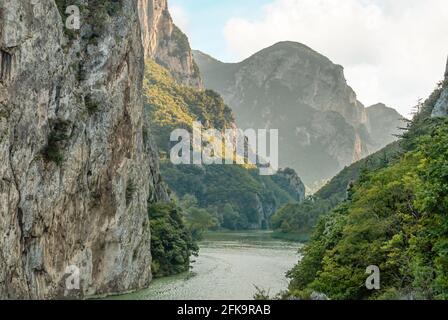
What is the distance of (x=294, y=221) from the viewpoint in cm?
14225

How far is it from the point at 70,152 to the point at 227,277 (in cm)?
2575

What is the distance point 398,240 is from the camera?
25781 mm

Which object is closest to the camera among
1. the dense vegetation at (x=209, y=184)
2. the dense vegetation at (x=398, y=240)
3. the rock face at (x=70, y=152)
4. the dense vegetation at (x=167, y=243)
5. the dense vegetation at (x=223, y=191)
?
the dense vegetation at (x=398, y=240)

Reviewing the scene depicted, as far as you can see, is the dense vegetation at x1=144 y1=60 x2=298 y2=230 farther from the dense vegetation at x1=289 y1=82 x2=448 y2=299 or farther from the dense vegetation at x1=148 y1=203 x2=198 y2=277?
the dense vegetation at x1=289 y1=82 x2=448 y2=299

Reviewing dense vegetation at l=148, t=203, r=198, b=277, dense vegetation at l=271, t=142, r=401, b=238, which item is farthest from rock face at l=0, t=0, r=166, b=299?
dense vegetation at l=271, t=142, r=401, b=238

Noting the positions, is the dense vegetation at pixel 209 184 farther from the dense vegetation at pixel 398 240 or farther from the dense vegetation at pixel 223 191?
the dense vegetation at pixel 398 240

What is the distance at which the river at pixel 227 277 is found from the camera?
49.1 meters

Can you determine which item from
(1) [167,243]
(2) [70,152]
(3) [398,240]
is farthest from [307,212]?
(3) [398,240]

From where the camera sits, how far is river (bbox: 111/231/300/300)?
49125 mm

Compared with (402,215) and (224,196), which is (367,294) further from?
(224,196)

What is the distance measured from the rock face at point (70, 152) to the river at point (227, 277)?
3.36 m

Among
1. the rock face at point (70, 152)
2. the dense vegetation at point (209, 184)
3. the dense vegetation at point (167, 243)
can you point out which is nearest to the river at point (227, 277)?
the dense vegetation at point (167, 243)

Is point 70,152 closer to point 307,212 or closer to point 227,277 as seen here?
point 227,277
